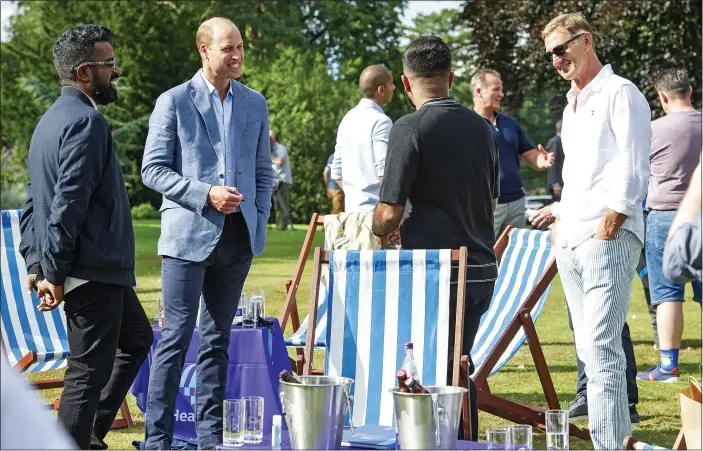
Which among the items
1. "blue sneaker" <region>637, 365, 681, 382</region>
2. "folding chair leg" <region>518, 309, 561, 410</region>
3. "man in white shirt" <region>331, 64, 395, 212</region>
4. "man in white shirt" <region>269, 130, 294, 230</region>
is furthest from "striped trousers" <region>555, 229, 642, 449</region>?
"man in white shirt" <region>269, 130, 294, 230</region>

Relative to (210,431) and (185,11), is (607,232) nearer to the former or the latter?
(210,431)

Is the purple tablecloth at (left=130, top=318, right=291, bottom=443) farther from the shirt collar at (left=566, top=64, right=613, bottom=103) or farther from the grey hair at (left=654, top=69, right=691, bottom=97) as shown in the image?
the grey hair at (left=654, top=69, right=691, bottom=97)

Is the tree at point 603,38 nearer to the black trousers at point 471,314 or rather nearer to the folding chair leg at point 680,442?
the black trousers at point 471,314

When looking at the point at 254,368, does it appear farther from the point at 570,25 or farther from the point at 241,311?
the point at 570,25

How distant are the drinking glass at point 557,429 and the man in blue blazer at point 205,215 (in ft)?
6.10

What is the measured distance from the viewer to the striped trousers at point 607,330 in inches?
172

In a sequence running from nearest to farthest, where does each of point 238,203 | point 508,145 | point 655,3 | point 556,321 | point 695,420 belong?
point 695,420, point 238,203, point 508,145, point 556,321, point 655,3

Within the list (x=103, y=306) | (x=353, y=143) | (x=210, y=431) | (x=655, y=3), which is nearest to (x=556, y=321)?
(x=353, y=143)

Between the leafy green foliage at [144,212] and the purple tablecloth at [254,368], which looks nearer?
the purple tablecloth at [254,368]

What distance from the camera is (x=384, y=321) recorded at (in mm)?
4594

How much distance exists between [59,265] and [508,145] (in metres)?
4.62

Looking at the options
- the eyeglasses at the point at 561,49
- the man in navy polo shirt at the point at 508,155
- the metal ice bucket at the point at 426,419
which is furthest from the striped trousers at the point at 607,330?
the man in navy polo shirt at the point at 508,155

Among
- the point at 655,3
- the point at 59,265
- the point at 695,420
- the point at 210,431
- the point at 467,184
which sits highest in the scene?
the point at 655,3

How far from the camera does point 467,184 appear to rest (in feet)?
14.5
